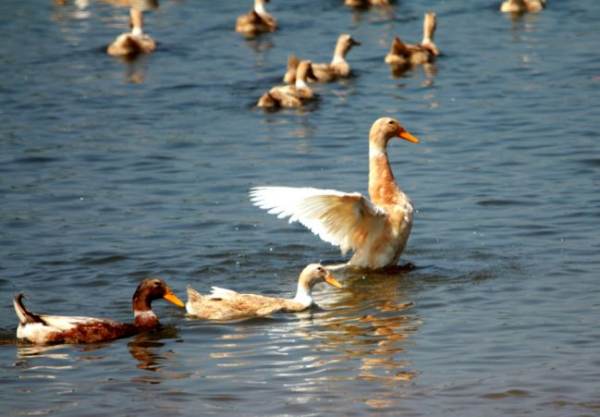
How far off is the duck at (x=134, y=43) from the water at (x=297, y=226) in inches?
8.8

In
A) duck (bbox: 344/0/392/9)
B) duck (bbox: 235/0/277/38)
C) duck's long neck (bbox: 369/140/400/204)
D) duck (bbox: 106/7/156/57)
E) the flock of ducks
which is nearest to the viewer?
the flock of ducks

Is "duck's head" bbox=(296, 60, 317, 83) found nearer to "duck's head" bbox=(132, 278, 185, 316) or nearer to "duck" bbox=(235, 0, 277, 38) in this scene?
"duck" bbox=(235, 0, 277, 38)

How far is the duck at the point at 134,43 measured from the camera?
81.6 ft

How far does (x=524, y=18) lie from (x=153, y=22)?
21.6 feet

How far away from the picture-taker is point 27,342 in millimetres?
11625

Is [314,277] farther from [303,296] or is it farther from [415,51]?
[415,51]

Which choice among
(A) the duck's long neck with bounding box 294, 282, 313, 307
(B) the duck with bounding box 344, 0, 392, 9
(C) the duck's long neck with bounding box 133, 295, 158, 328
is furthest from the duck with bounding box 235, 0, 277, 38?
(C) the duck's long neck with bounding box 133, 295, 158, 328

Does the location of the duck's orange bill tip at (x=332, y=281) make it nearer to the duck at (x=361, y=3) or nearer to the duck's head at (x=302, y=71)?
the duck's head at (x=302, y=71)

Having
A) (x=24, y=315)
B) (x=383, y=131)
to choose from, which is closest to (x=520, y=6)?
(x=383, y=131)

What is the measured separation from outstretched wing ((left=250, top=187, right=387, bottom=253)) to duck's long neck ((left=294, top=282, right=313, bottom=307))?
0.71 metres

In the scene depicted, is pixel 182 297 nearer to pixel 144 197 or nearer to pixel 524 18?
pixel 144 197

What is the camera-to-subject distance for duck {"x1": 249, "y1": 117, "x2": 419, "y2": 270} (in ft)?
42.7

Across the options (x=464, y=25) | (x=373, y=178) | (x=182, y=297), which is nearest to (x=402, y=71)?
(x=464, y=25)

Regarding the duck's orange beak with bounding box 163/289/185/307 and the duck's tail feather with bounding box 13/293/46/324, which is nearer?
the duck's tail feather with bounding box 13/293/46/324
